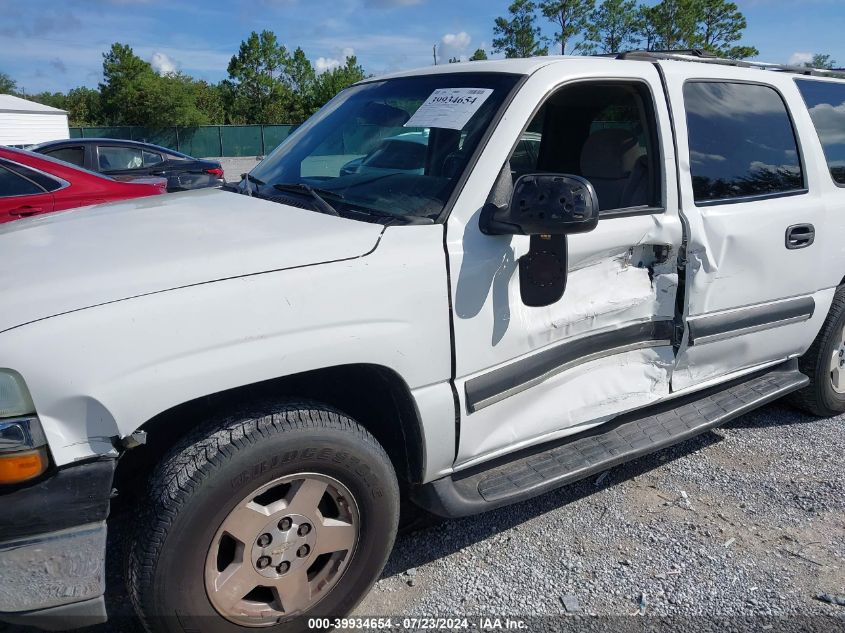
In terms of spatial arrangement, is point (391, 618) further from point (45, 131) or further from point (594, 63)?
point (45, 131)

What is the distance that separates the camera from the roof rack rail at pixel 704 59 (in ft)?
10.7

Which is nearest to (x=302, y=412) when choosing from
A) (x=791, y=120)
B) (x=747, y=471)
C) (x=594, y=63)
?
(x=594, y=63)

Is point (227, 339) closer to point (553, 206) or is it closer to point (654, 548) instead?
point (553, 206)

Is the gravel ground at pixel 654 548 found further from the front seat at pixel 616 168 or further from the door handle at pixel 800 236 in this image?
the front seat at pixel 616 168

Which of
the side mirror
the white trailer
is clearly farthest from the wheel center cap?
the white trailer

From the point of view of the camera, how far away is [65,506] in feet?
6.11

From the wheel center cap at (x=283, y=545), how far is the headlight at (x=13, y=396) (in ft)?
2.52

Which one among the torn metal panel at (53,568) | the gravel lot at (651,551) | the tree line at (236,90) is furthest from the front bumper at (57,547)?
the tree line at (236,90)

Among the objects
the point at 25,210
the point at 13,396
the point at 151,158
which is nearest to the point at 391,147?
the point at 13,396

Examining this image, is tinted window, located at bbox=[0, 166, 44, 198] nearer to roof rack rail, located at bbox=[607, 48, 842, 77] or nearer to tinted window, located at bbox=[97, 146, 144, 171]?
roof rack rail, located at bbox=[607, 48, 842, 77]

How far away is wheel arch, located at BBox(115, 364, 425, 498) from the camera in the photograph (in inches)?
86.7

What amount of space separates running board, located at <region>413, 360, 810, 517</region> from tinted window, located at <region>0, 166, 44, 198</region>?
4.72m

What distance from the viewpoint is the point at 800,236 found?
140 inches

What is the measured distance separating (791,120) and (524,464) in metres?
2.36
